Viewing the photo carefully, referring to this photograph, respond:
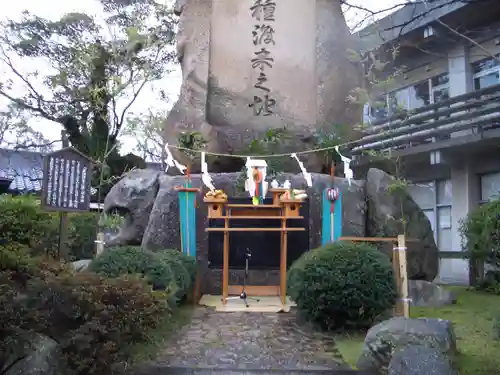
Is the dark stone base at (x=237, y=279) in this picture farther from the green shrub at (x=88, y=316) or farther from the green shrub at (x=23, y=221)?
the green shrub at (x=88, y=316)

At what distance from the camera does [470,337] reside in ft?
19.8

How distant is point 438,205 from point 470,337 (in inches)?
435

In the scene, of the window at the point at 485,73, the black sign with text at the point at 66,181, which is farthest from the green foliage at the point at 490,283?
the black sign with text at the point at 66,181

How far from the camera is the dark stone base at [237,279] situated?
9312 millimetres

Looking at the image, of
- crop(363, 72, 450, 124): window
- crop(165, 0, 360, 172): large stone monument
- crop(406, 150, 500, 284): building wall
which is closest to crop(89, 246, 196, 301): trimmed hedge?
crop(165, 0, 360, 172): large stone monument

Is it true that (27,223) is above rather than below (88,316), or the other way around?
above

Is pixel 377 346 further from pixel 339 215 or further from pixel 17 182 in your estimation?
pixel 17 182

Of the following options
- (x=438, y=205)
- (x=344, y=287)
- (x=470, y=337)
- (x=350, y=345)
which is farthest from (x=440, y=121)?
(x=350, y=345)

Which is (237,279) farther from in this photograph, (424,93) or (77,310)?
(424,93)

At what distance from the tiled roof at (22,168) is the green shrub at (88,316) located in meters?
22.0

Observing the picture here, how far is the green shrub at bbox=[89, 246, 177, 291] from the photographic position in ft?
21.2

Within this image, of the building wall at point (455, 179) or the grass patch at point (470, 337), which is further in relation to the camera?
the building wall at point (455, 179)

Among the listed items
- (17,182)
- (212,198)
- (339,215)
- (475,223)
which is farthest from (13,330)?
(17,182)

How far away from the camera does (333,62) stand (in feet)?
36.1
